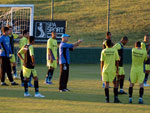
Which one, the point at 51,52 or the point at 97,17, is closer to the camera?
the point at 51,52

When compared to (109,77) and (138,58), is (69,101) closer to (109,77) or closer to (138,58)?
(109,77)

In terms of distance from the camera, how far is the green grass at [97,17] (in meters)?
38.4

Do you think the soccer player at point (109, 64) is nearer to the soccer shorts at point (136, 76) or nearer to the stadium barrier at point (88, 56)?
the soccer shorts at point (136, 76)

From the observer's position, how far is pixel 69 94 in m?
15.8

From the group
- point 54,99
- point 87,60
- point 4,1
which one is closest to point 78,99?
point 54,99

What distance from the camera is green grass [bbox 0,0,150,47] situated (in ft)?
126

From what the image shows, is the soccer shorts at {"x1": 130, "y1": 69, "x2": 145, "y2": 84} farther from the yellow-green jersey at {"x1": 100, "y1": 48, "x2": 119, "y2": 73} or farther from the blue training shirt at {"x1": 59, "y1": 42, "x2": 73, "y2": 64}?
the blue training shirt at {"x1": 59, "y1": 42, "x2": 73, "y2": 64}

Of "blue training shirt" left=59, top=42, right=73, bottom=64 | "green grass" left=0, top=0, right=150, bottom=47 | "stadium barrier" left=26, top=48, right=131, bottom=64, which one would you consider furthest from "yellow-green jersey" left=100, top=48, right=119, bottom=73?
"green grass" left=0, top=0, right=150, bottom=47

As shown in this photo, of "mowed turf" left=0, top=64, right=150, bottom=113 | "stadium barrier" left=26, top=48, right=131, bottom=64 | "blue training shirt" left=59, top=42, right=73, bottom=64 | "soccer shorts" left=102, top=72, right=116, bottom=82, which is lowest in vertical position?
"stadium barrier" left=26, top=48, right=131, bottom=64

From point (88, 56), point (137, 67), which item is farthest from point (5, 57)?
point (88, 56)

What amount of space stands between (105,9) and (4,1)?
10.9 m

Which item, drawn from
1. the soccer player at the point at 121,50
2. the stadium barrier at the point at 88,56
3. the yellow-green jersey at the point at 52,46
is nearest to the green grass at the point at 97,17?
the stadium barrier at the point at 88,56

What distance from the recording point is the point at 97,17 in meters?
42.4

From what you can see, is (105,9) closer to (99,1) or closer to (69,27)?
(99,1)
